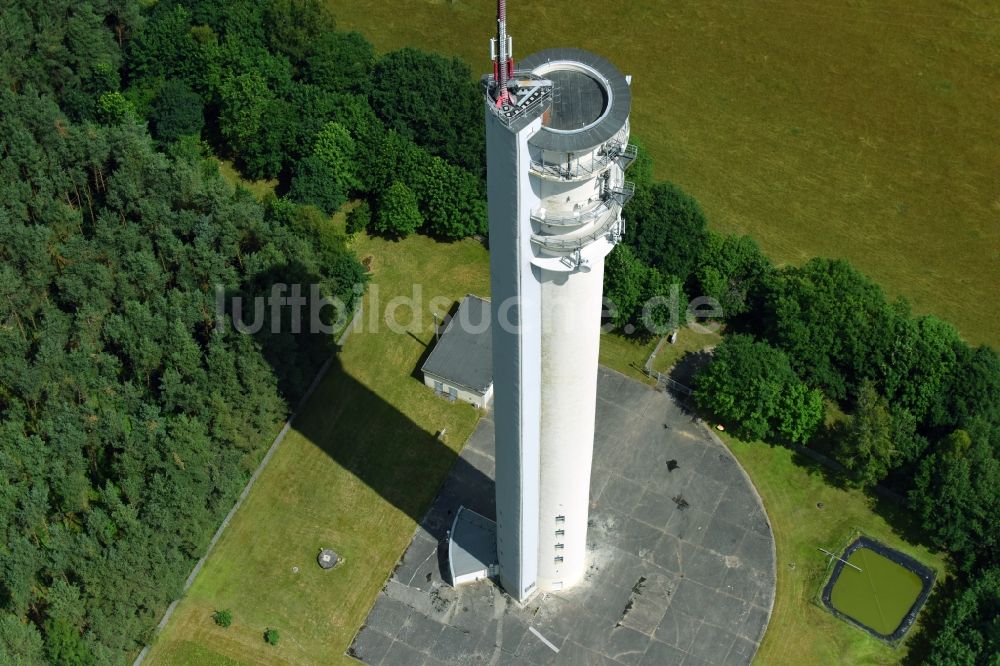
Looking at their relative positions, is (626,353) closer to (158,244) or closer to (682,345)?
(682,345)

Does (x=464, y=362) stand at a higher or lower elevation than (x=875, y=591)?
lower

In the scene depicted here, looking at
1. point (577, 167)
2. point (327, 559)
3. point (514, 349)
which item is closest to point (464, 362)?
point (327, 559)

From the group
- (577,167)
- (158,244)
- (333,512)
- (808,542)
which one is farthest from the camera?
(158,244)

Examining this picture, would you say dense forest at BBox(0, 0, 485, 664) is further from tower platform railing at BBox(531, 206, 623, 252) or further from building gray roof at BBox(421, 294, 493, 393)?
tower platform railing at BBox(531, 206, 623, 252)

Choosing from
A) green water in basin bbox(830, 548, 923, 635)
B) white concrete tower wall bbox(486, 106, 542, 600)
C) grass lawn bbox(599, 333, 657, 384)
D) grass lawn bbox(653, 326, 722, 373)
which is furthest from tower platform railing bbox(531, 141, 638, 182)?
grass lawn bbox(653, 326, 722, 373)

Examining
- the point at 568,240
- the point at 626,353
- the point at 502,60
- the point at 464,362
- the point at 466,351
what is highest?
the point at 502,60

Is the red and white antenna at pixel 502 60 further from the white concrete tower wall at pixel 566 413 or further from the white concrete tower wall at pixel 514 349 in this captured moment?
the white concrete tower wall at pixel 566 413

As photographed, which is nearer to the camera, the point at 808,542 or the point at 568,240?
the point at 568,240
